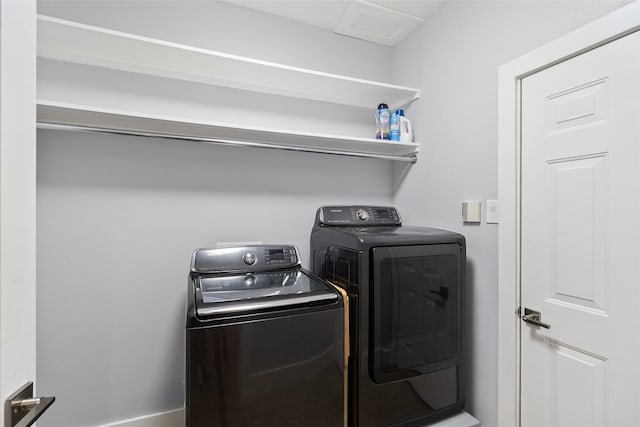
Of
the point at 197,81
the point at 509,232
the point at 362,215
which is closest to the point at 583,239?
the point at 509,232

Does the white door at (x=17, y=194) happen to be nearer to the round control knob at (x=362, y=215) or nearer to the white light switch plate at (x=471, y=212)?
the round control knob at (x=362, y=215)

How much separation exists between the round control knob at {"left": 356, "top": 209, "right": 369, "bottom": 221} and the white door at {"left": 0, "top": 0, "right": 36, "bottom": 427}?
65.5 inches

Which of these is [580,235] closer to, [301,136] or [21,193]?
[301,136]

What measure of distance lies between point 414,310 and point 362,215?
0.71 m

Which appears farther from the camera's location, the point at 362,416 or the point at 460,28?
the point at 460,28

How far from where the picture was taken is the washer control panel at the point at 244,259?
5.35 ft

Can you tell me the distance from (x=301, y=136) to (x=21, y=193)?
1423 millimetres

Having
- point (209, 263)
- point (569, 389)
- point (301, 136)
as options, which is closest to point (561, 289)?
point (569, 389)

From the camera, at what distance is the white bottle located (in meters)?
2.14

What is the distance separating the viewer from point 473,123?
1.75 metres

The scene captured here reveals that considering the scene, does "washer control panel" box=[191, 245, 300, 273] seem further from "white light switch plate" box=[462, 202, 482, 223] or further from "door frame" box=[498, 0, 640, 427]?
"door frame" box=[498, 0, 640, 427]

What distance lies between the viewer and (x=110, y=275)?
1.70 m

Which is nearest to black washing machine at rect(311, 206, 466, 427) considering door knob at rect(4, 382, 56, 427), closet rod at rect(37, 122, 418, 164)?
closet rod at rect(37, 122, 418, 164)

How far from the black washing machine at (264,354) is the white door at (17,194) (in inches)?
23.7
